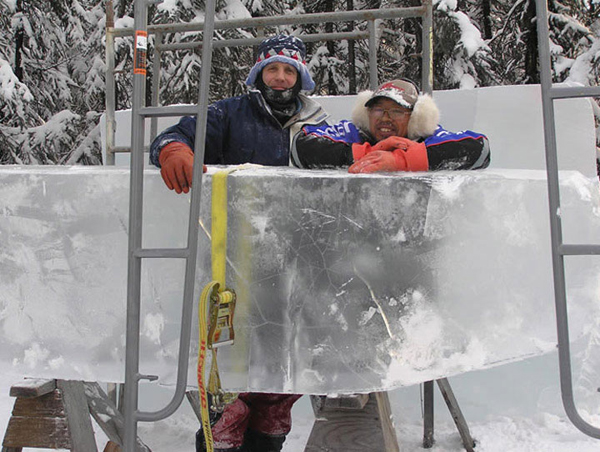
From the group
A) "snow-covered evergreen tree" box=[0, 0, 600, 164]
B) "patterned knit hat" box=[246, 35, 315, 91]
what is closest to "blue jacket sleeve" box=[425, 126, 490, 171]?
"patterned knit hat" box=[246, 35, 315, 91]

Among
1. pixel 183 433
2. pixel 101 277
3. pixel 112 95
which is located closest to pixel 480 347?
pixel 101 277

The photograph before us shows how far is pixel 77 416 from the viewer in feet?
7.95

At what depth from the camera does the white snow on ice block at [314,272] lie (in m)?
1.76

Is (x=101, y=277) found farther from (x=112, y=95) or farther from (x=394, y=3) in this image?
(x=394, y=3)

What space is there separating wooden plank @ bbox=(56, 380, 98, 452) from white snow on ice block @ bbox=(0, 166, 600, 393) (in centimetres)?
51

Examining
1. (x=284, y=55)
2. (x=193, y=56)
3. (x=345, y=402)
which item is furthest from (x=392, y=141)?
(x=193, y=56)

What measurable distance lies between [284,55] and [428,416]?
2.31 metres

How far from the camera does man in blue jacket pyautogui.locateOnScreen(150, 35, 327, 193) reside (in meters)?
2.78

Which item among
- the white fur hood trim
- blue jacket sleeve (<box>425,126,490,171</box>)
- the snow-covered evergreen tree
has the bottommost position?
blue jacket sleeve (<box>425,126,490,171</box>)

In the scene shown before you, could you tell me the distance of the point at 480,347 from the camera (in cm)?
→ 182

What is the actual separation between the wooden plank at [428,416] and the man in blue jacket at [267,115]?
1.81m

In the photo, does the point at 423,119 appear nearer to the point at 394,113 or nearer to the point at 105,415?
the point at 394,113

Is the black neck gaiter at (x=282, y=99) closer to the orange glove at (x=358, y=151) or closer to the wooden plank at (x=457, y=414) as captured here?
the orange glove at (x=358, y=151)

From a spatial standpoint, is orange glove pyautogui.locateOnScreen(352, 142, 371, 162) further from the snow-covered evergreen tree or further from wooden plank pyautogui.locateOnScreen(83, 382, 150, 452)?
the snow-covered evergreen tree
